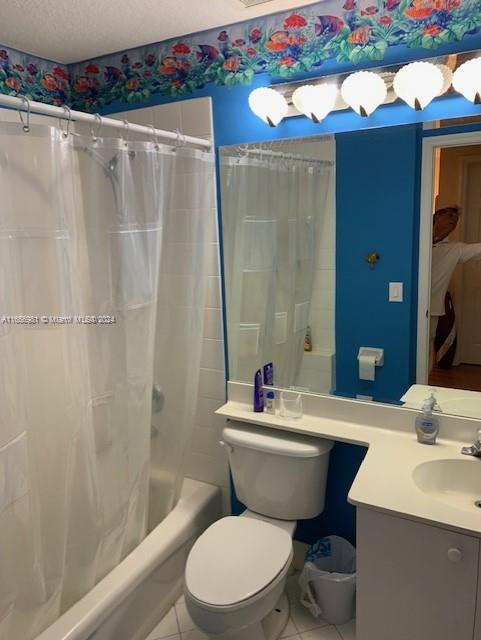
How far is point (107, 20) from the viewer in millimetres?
1868

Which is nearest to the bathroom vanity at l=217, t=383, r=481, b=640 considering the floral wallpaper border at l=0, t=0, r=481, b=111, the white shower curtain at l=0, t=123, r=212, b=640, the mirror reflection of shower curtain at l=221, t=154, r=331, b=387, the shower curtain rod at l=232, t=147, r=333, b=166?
the mirror reflection of shower curtain at l=221, t=154, r=331, b=387

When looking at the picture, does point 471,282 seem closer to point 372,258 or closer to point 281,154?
point 372,258

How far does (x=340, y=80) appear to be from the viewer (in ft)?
5.87

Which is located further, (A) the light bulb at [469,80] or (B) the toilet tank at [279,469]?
(B) the toilet tank at [279,469]

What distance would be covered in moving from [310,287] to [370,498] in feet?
2.98

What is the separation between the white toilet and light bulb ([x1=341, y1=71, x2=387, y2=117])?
126 cm

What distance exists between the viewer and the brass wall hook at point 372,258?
1879 mm

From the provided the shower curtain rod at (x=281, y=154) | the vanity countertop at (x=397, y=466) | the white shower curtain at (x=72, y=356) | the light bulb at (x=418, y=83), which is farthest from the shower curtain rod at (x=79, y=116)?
the vanity countertop at (x=397, y=466)

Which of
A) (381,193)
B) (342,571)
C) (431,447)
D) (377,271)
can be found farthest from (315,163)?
(342,571)

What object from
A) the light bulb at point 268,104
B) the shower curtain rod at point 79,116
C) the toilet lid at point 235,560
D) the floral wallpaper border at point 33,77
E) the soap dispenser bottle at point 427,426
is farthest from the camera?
the floral wallpaper border at point 33,77

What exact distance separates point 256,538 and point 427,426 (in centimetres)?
77

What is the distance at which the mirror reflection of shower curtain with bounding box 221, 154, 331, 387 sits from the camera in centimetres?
205

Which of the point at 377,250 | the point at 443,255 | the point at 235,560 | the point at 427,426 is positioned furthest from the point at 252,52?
the point at 235,560

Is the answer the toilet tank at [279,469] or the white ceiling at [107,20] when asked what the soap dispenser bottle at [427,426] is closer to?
the toilet tank at [279,469]
